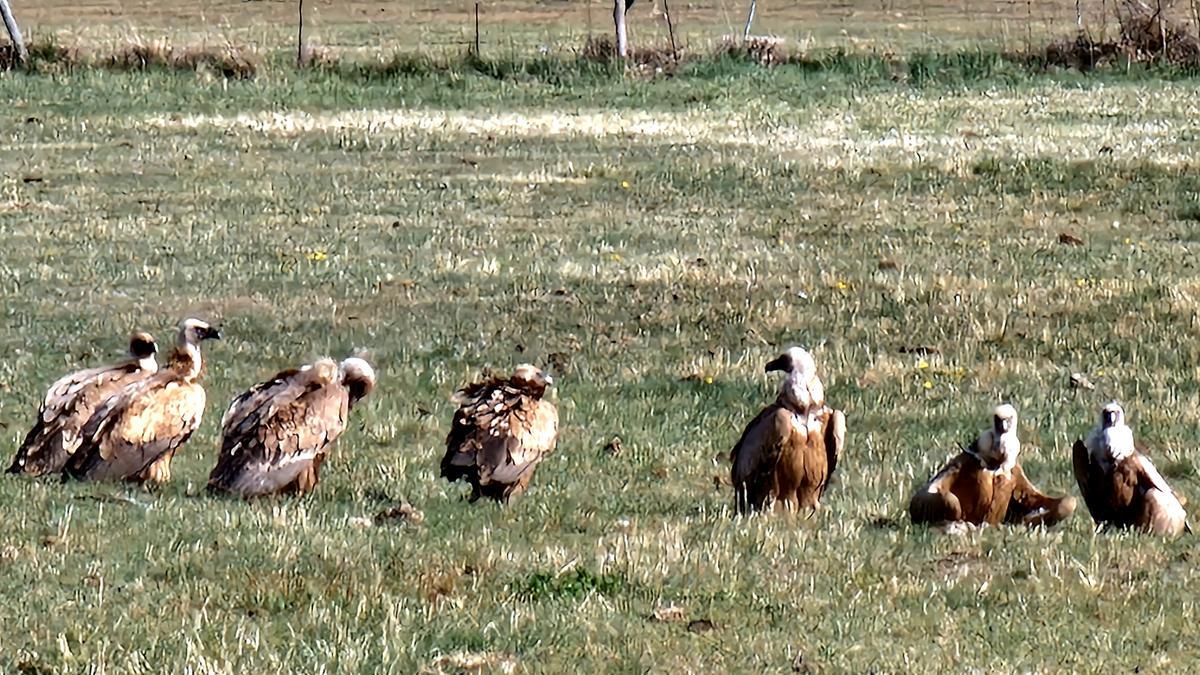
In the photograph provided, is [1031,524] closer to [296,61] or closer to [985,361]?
[985,361]

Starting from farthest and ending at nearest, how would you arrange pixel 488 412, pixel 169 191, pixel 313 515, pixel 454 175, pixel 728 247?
pixel 454 175
pixel 169 191
pixel 728 247
pixel 488 412
pixel 313 515

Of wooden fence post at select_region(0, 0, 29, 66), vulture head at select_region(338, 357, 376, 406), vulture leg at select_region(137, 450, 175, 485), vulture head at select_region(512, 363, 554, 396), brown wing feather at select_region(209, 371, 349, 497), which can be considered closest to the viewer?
brown wing feather at select_region(209, 371, 349, 497)

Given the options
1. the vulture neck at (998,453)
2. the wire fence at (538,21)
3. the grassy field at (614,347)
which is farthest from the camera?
the wire fence at (538,21)

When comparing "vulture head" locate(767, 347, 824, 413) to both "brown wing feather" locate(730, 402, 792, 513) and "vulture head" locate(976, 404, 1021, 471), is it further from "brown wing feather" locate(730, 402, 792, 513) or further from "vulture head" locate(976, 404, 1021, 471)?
"vulture head" locate(976, 404, 1021, 471)

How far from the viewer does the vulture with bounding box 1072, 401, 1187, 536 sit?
743 cm

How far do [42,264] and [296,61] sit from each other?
63.0 feet

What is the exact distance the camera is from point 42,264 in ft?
50.0

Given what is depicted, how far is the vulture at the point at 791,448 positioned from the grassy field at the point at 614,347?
0.19 metres

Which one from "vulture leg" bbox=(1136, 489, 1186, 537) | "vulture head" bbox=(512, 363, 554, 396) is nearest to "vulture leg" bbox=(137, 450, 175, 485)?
"vulture head" bbox=(512, 363, 554, 396)

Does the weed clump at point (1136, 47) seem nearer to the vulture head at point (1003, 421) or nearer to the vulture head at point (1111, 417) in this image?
the vulture head at point (1111, 417)

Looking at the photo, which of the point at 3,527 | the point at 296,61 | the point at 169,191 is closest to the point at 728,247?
the point at 169,191

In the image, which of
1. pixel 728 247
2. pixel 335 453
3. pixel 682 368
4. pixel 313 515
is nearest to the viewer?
pixel 313 515

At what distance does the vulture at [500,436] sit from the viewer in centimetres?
779

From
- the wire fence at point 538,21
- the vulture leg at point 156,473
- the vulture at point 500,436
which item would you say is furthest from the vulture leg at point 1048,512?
the wire fence at point 538,21
